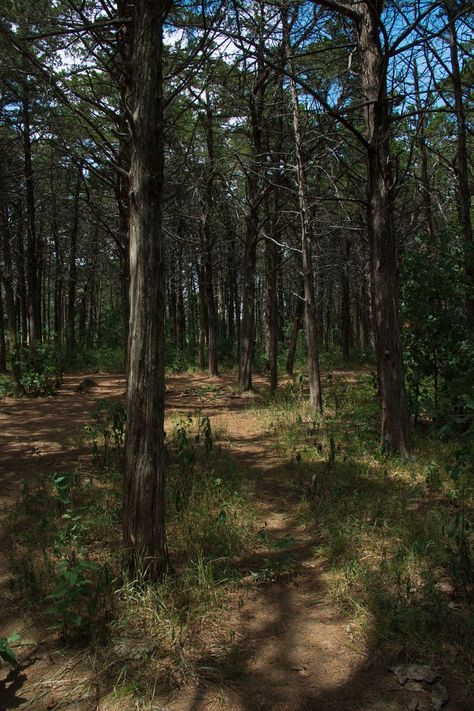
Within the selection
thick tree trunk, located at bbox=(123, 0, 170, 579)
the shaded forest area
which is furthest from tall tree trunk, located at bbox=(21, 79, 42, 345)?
thick tree trunk, located at bbox=(123, 0, 170, 579)

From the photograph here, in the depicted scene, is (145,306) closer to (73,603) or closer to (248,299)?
(73,603)

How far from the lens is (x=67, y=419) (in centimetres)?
976

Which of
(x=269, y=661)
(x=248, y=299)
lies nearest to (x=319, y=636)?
(x=269, y=661)

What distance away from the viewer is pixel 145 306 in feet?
11.2

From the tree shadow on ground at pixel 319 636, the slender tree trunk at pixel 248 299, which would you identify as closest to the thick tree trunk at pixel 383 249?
the tree shadow on ground at pixel 319 636

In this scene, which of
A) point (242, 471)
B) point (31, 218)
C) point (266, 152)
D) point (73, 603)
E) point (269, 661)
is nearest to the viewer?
point (269, 661)

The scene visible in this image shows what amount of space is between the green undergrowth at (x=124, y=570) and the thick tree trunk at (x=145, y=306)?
11.9 inches

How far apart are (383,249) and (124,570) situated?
512 centimetres

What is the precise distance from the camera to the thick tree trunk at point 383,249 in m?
6.39

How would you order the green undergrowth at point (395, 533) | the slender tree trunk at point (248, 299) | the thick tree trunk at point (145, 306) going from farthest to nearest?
the slender tree trunk at point (248, 299) → the thick tree trunk at point (145, 306) → the green undergrowth at point (395, 533)

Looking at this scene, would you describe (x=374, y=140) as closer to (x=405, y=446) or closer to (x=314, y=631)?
(x=405, y=446)

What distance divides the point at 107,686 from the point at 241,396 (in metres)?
10.1

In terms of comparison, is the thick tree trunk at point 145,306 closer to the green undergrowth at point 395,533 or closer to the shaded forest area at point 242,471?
the shaded forest area at point 242,471

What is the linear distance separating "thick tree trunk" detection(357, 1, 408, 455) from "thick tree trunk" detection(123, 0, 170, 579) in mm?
3814
